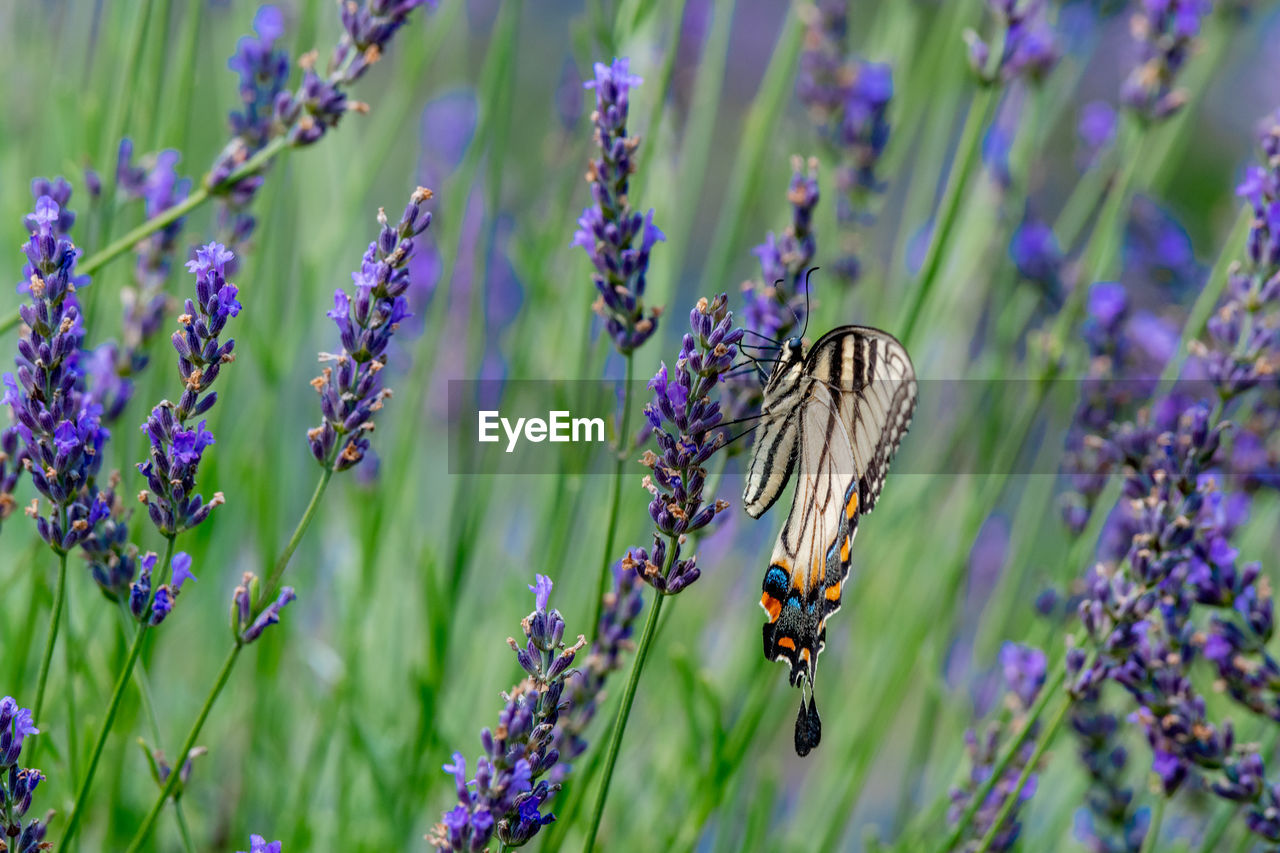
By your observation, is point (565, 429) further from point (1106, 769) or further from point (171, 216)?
point (1106, 769)

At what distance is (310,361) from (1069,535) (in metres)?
1.80

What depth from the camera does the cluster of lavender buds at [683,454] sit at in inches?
41.2

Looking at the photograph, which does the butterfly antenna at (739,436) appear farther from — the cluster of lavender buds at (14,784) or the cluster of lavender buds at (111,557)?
the cluster of lavender buds at (14,784)

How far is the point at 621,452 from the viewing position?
133 centimetres

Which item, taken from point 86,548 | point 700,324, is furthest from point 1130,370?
point 86,548

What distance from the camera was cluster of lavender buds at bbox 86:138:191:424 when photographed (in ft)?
4.69

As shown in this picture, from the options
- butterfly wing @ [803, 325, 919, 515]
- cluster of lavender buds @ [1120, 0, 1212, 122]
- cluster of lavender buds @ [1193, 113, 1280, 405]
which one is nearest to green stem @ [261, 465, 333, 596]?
butterfly wing @ [803, 325, 919, 515]

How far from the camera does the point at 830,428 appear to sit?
1600mm

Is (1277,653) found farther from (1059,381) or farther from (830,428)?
(830,428)

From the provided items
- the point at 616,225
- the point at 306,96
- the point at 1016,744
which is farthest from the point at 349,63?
the point at 1016,744

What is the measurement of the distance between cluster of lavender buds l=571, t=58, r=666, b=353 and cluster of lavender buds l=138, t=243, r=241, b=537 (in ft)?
1.39

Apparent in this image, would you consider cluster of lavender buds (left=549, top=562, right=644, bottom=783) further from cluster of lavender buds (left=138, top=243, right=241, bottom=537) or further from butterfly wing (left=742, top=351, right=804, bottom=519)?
cluster of lavender buds (left=138, top=243, right=241, bottom=537)

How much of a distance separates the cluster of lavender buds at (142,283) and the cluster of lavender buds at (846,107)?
110 centimetres

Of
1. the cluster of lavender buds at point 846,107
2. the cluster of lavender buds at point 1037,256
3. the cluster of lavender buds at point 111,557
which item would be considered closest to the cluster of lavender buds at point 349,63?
the cluster of lavender buds at point 111,557
